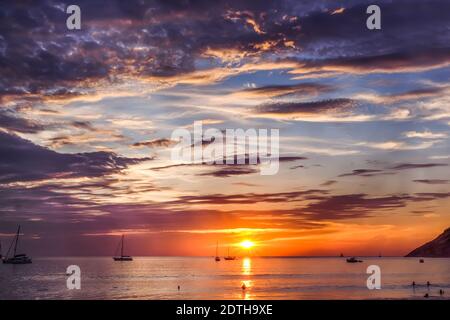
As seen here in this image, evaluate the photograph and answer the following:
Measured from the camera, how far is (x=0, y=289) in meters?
123
